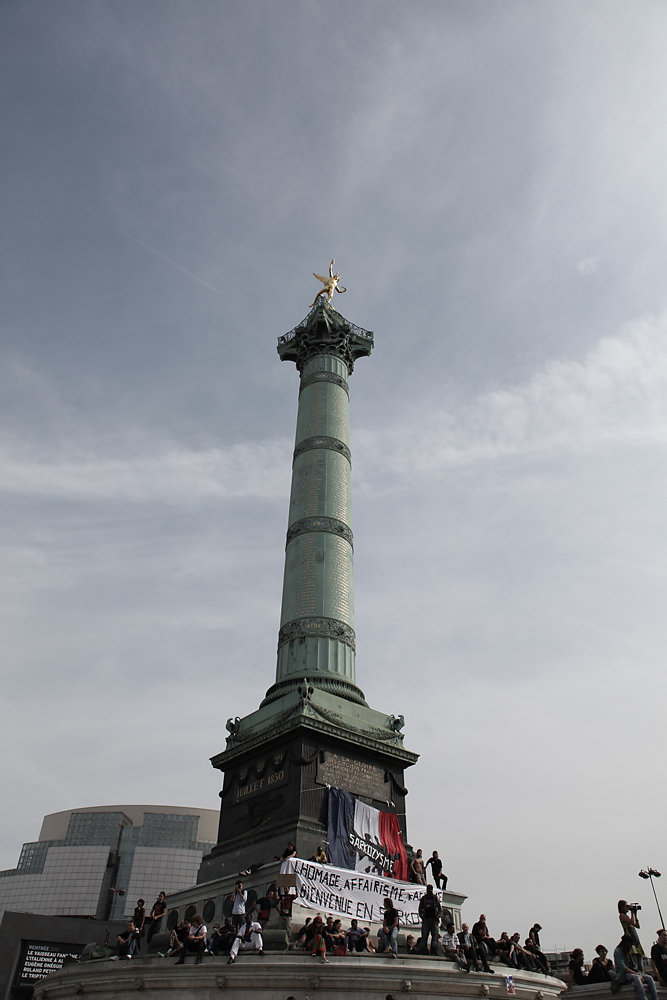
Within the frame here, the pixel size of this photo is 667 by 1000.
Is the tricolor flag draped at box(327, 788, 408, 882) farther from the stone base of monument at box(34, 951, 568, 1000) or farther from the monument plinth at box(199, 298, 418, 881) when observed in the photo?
the stone base of monument at box(34, 951, 568, 1000)

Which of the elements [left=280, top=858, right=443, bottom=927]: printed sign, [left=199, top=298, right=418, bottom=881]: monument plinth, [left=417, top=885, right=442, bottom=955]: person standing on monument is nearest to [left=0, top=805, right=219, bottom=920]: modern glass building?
[left=199, top=298, right=418, bottom=881]: monument plinth

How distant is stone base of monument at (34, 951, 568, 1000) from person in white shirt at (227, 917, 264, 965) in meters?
0.17

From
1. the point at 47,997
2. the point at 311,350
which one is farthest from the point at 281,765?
the point at 311,350

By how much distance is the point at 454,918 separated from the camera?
2330 cm

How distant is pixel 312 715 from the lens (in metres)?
26.8

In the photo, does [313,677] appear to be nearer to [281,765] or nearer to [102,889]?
[281,765]

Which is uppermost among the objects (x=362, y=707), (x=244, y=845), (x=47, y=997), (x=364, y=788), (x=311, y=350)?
(x=311, y=350)

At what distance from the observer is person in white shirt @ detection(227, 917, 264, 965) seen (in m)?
15.2

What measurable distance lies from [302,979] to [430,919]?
3.29 m

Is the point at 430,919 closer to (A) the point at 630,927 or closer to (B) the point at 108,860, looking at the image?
(A) the point at 630,927

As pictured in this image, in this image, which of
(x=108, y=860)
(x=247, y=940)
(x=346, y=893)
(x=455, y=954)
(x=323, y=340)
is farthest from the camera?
(x=108, y=860)

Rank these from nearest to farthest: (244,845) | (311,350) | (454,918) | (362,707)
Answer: (454,918)
(244,845)
(362,707)
(311,350)

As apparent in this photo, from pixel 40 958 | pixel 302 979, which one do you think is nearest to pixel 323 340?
pixel 302 979

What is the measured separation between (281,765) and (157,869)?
74.7 metres
